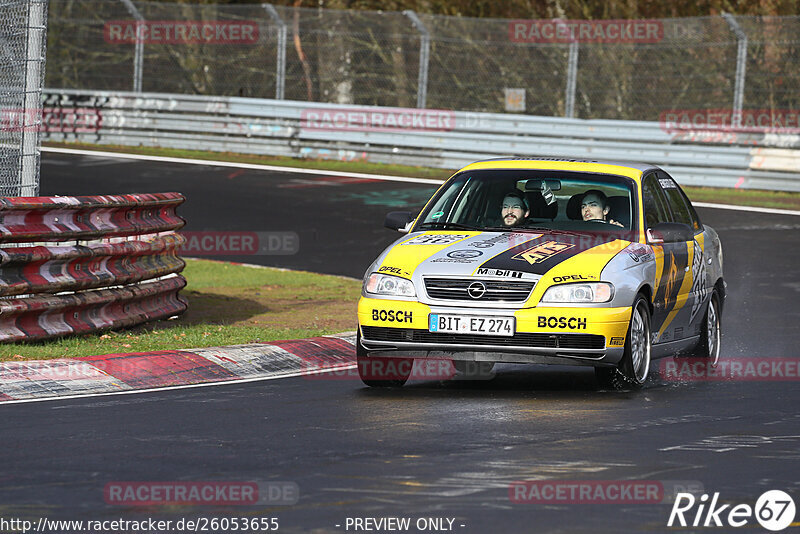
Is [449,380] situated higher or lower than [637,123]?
lower

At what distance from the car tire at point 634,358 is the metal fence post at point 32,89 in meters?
4.88

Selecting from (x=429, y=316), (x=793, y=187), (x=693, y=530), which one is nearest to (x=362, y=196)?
(x=793, y=187)

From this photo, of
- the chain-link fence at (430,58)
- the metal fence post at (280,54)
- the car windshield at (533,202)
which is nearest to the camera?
the car windshield at (533,202)

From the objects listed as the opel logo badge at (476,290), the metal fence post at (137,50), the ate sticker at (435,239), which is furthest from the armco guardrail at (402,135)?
the opel logo badge at (476,290)

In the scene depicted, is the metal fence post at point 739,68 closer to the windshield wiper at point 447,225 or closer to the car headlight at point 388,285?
the windshield wiper at point 447,225

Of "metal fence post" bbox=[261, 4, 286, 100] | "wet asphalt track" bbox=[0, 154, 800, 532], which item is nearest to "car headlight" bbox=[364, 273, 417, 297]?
"wet asphalt track" bbox=[0, 154, 800, 532]

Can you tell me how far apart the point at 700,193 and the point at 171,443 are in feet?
60.6

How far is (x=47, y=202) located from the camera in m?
11.1

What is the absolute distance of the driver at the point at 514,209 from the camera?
35.3 feet

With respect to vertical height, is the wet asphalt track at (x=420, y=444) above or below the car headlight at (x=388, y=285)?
below

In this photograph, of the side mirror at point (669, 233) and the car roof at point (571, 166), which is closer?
the side mirror at point (669, 233)

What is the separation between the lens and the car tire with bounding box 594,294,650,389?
32.2 feet

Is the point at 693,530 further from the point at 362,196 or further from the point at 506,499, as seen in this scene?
the point at 362,196

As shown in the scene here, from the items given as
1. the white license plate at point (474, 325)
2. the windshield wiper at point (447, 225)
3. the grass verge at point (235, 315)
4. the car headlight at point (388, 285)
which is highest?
the windshield wiper at point (447, 225)
